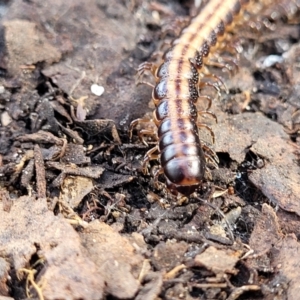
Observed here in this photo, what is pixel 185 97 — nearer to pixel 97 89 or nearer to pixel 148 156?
pixel 148 156

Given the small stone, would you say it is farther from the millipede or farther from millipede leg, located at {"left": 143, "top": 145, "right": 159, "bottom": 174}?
millipede leg, located at {"left": 143, "top": 145, "right": 159, "bottom": 174}

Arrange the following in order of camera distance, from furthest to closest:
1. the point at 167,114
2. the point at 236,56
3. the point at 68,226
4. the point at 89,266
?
the point at 236,56
the point at 167,114
the point at 68,226
the point at 89,266

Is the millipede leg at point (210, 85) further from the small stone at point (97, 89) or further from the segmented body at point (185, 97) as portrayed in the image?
the small stone at point (97, 89)

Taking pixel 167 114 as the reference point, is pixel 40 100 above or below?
below

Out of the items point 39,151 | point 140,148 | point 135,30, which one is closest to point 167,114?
point 140,148

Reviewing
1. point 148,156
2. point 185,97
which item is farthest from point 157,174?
point 185,97

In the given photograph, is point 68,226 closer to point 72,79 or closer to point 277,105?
point 72,79
